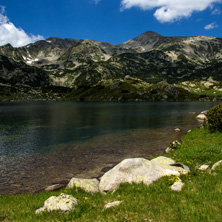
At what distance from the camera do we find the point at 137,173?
13984 mm

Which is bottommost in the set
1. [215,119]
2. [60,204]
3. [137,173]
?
[60,204]

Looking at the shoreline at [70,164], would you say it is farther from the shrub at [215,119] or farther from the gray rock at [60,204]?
the shrub at [215,119]

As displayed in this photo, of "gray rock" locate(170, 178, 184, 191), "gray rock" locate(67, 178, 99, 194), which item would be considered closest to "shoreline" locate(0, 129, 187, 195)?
"gray rock" locate(67, 178, 99, 194)

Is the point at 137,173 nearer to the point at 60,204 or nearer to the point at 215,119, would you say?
the point at 60,204

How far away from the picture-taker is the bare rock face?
13385mm

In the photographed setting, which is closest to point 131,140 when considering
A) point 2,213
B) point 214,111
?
point 214,111

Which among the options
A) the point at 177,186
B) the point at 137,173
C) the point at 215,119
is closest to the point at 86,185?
the point at 137,173

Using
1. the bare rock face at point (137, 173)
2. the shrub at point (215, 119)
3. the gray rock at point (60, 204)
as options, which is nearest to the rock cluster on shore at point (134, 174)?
the bare rock face at point (137, 173)

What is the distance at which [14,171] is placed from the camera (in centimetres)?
2234

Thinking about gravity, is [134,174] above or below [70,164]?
above

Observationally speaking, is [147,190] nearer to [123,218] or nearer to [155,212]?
[155,212]

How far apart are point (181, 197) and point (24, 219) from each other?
29.1ft

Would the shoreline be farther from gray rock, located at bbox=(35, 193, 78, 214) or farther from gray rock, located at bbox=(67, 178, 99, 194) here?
gray rock, located at bbox=(35, 193, 78, 214)

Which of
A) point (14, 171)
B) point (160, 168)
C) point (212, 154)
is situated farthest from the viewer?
point (14, 171)
